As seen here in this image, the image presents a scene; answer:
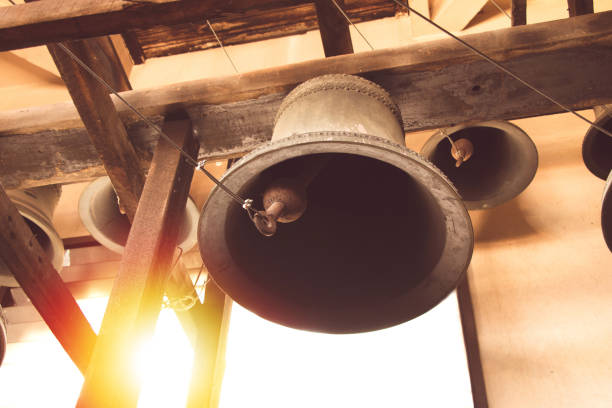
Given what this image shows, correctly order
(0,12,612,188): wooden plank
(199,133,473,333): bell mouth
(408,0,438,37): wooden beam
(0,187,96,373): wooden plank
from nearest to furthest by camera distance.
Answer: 1. (199,133,473,333): bell mouth
2. (0,187,96,373): wooden plank
3. (0,12,612,188): wooden plank
4. (408,0,438,37): wooden beam

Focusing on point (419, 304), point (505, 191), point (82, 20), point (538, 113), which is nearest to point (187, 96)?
point (82, 20)

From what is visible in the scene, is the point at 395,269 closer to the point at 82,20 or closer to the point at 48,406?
the point at 82,20

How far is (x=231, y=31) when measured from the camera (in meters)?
5.73

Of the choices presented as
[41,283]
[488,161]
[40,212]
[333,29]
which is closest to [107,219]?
[40,212]

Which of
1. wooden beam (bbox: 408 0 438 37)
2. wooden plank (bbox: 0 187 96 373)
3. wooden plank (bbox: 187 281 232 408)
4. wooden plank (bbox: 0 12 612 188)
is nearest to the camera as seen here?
wooden plank (bbox: 0 187 96 373)

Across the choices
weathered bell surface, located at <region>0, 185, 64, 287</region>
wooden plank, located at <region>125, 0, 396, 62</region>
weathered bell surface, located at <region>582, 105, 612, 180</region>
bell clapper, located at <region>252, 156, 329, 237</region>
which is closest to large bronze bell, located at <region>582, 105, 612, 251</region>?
weathered bell surface, located at <region>582, 105, 612, 180</region>

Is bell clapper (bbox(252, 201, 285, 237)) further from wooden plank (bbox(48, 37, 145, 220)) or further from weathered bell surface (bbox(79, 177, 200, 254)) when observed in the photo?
weathered bell surface (bbox(79, 177, 200, 254))

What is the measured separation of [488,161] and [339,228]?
1.76 metres

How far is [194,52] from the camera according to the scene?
5812 mm

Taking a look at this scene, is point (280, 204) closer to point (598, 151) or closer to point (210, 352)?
point (598, 151)

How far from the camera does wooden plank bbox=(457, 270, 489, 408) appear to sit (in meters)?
3.30

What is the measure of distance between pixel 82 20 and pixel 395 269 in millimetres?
1436

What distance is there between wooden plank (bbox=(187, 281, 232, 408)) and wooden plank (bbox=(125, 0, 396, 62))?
308 centimetres

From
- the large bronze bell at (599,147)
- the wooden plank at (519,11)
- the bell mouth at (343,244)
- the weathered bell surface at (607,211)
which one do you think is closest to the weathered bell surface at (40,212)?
the bell mouth at (343,244)
